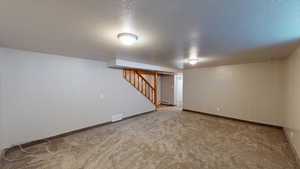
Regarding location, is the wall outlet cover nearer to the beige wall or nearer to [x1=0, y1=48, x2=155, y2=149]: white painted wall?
[x1=0, y1=48, x2=155, y2=149]: white painted wall

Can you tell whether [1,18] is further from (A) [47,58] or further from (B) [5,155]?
(B) [5,155]

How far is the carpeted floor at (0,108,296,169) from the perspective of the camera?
205cm

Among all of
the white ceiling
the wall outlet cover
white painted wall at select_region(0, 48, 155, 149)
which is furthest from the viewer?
the wall outlet cover

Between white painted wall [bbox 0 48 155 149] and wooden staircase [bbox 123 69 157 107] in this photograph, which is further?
wooden staircase [bbox 123 69 157 107]

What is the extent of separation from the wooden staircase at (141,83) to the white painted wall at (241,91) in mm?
1874

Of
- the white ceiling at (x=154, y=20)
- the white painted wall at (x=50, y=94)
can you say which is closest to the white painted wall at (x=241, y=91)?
the white ceiling at (x=154, y=20)

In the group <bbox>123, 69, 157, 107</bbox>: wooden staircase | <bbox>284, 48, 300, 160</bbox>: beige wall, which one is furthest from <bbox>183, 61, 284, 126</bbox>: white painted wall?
<bbox>123, 69, 157, 107</bbox>: wooden staircase

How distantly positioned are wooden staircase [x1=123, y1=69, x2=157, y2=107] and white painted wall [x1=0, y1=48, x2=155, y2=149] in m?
0.72

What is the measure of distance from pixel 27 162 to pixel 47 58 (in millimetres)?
2185

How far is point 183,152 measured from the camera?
2414mm

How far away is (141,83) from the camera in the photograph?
231 inches

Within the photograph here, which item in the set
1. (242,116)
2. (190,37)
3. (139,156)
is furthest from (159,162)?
(242,116)

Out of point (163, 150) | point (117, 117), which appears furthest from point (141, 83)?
point (163, 150)

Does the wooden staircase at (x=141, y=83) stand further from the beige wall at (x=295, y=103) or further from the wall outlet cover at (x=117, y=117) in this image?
the beige wall at (x=295, y=103)
